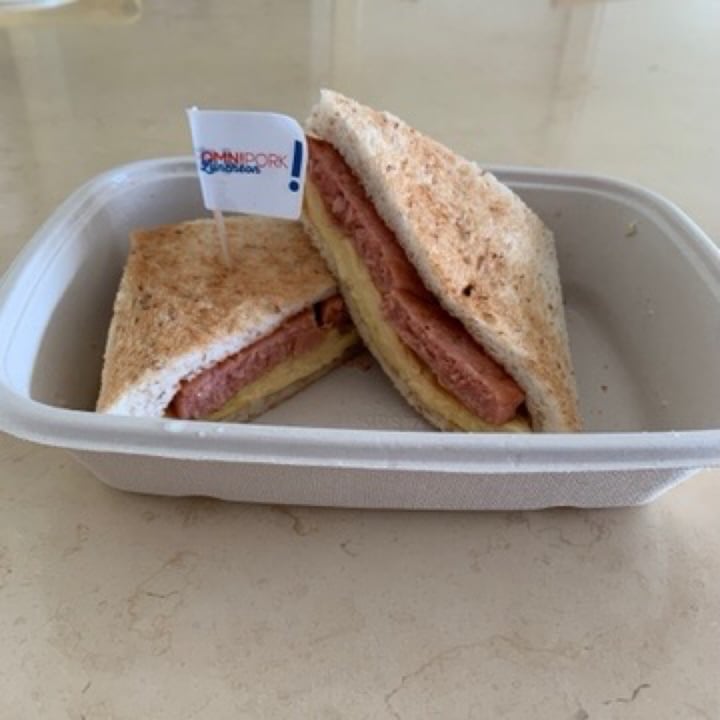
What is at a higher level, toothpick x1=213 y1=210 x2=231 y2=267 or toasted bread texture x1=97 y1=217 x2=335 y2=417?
toothpick x1=213 y1=210 x2=231 y2=267

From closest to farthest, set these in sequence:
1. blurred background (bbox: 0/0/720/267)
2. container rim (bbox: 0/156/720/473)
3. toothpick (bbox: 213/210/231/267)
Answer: container rim (bbox: 0/156/720/473) → toothpick (bbox: 213/210/231/267) → blurred background (bbox: 0/0/720/267)

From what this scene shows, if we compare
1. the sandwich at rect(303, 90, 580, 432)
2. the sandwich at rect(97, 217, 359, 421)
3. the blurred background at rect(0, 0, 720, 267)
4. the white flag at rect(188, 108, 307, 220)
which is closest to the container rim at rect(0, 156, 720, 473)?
the sandwich at rect(97, 217, 359, 421)

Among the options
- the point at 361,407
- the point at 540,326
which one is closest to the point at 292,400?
the point at 361,407

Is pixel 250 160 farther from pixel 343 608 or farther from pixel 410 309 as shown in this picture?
pixel 343 608

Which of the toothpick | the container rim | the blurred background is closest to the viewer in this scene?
the container rim

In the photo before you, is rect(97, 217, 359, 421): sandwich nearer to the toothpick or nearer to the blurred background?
the toothpick

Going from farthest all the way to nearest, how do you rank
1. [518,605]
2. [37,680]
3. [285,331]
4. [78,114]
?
[78,114]
[285,331]
[518,605]
[37,680]

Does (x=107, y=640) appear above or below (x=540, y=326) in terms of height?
below

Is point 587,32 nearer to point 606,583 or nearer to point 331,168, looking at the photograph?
point 331,168
